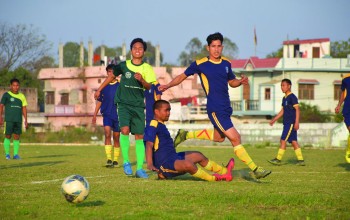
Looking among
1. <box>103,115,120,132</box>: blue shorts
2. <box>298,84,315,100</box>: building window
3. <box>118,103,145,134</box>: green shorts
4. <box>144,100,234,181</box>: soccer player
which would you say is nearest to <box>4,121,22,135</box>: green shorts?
<box>103,115,120,132</box>: blue shorts

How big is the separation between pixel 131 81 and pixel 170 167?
2.49m

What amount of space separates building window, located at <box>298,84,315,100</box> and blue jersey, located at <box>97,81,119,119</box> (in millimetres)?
47002

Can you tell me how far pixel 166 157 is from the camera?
10.7 meters

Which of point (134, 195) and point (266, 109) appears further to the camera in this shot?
point (266, 109)

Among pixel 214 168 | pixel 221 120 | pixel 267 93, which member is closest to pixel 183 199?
pixel 214 168

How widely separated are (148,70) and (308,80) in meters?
50.7

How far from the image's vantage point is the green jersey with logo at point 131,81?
1257 cm

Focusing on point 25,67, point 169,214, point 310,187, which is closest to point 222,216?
point 169,214

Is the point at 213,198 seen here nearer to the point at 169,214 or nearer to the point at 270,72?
the point at 169,214

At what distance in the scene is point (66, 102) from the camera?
7656cm

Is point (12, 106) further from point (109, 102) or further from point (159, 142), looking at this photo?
point (159, 142)

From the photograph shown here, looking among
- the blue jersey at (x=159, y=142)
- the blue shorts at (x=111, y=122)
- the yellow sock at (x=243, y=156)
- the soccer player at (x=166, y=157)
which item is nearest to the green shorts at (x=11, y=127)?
the blue shorts at (x=111, y=122)

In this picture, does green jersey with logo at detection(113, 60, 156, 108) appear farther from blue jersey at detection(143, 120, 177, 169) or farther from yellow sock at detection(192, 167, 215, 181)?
yellow sock at detection(192, 167, 215, 181)

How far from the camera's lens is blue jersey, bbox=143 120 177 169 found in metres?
10.7
